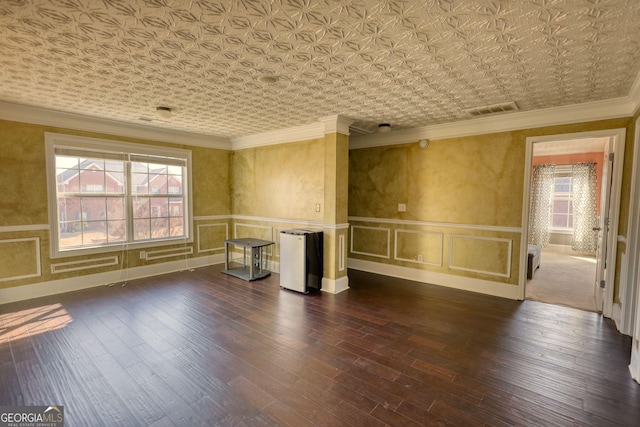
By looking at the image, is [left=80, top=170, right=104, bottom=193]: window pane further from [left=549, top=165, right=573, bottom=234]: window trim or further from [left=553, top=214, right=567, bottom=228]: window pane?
[left=553, top=214, right=567, bottom=228]: window pane

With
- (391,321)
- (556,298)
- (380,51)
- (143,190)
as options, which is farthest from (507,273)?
(143,190)

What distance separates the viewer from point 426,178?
4805 mm

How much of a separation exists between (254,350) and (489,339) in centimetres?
234

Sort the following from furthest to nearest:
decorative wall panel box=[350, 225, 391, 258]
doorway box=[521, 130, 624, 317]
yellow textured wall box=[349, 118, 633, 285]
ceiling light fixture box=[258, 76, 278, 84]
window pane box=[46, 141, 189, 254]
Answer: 1. decorative wall panel box=[350, 225, 391, 258]
2. window pane box=[46, 141, 189, 254]
3. yellow textured wall box=[349, 118, 633, 285]
4. doorway box=[521, 130, 624, 317]
5. ceiling light fixture box=[258, 76, 278, 84]

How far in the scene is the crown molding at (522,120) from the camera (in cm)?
331

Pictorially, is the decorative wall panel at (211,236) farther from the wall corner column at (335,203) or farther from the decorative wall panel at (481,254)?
the decorative wall panel at (481,254)

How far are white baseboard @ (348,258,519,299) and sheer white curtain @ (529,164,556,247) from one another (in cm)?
507

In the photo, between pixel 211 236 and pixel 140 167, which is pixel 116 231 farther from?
pixel 211 236

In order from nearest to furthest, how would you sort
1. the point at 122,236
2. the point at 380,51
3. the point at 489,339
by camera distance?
the point at 380,51 < the point at 489,339 < the point at 122,236

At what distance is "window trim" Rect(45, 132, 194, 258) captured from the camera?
13.3 ft

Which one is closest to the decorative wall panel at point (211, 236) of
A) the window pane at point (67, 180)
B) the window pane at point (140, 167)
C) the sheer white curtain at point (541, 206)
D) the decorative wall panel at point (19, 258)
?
the window pane at point (140, 167)

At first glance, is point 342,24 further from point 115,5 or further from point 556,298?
point 556,298

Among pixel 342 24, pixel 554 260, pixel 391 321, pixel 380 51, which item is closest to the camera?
pixel 342 24

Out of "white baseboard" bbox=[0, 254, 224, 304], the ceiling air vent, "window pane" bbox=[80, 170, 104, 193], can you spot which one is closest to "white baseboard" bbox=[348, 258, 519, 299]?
the ceiling air vent
